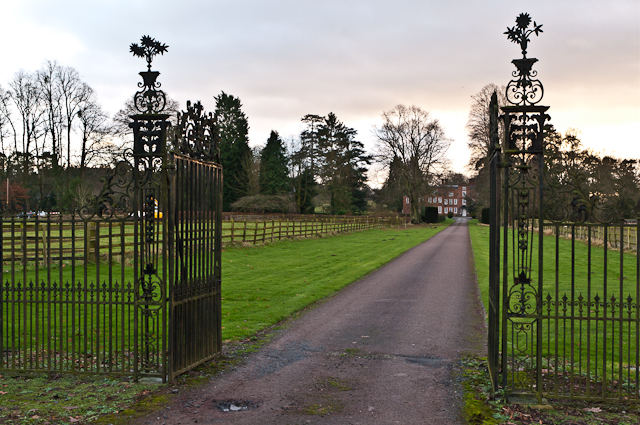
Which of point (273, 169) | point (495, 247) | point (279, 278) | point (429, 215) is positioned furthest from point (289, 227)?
point (429, 215)

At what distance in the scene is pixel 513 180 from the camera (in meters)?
5.54

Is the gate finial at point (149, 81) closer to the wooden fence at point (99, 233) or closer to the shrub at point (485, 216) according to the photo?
the wooden fence at point (99, 233)

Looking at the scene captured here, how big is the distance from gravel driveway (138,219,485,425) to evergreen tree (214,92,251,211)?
51700 millimetres

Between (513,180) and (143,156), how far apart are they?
444cm

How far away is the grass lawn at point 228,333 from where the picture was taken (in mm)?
4997

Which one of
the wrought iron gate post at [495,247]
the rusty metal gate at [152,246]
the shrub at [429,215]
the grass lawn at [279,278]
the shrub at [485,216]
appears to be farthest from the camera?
the shrub at [429,215]

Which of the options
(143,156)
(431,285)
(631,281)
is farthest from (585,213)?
(631,281)

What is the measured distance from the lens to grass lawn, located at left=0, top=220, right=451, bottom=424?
16.4ft

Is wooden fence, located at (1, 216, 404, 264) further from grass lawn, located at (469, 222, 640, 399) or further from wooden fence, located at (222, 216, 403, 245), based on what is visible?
grass lawn, located at (469, 222, 640, 399)

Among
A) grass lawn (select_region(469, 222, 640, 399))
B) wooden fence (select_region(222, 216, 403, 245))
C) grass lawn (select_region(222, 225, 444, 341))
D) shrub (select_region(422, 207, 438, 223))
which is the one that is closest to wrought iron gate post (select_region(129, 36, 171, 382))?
grass lawn (select_region(222, 225, 444, 341))

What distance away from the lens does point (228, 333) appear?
27.6ft

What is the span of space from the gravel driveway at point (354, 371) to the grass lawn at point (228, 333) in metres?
0.41

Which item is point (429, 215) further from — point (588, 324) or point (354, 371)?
point (588, 324)

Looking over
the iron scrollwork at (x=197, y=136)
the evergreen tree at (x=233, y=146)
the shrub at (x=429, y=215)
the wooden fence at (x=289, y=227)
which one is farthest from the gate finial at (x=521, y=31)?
the shrub at (x=429, y=215)
